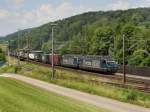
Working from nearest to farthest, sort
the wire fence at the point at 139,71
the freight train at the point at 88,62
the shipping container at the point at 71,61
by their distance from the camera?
the wire fence at the point at 139,71 < the freight train at the point at 88,62 < the shipping container at the point at 71,61

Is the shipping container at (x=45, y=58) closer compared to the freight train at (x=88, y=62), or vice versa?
the freight train at (x=88, y=62)

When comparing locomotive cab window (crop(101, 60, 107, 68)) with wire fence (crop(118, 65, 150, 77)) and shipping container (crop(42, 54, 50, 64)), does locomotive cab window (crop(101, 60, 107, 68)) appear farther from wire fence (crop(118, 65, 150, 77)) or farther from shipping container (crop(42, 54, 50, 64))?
shipping container (crop(42, 54, 50, 64))

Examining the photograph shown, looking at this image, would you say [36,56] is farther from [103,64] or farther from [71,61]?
[103,64]

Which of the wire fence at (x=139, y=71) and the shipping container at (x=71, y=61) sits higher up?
the shipping container at (x=71, y=61)

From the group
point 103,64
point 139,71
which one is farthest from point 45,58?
point 139,71

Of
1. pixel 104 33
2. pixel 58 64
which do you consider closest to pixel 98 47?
pixel 104 33

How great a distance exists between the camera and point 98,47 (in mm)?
153375

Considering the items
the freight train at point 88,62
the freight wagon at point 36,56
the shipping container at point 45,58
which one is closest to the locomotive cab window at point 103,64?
the freight train at point 88,62

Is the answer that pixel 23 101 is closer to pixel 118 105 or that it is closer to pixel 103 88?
pixel 118 105

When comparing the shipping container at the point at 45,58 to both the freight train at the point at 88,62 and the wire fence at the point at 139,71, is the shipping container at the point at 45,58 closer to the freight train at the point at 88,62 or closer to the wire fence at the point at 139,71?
the freight train at the point at 88,62

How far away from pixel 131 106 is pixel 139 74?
145ft

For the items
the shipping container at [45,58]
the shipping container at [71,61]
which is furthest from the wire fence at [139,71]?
the shipping container at [45,58]

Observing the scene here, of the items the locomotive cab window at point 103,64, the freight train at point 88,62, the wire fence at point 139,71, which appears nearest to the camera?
the wire fence at point 139,71

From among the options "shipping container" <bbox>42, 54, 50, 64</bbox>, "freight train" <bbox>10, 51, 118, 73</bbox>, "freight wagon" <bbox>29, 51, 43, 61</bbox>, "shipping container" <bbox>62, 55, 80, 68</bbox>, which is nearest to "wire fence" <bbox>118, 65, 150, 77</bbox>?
"freight train" <bbox>10, 51, 118, 73</bbox>
